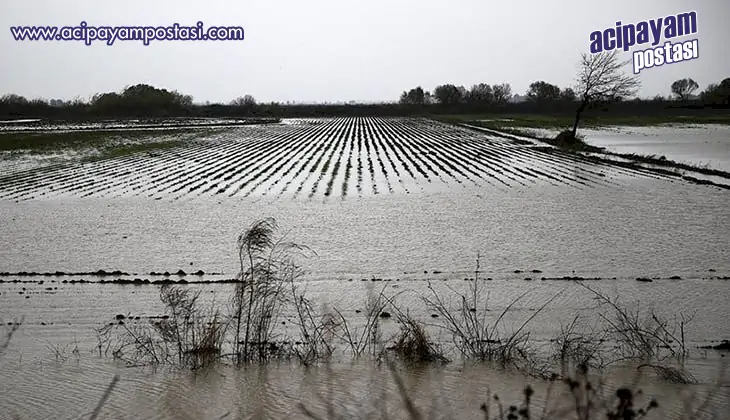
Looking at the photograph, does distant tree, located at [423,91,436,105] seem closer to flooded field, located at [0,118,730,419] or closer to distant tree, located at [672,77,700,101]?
distant tree, located at [672,77,700,101]

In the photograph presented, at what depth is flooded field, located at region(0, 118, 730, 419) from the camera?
6.94 metres

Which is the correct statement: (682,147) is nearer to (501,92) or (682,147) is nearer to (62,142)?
(62,142)

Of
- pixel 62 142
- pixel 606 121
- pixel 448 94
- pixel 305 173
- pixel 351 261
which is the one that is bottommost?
pixel 351 261

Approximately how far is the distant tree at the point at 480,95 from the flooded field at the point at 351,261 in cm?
Result: 11178

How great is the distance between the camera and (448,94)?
144500 mm

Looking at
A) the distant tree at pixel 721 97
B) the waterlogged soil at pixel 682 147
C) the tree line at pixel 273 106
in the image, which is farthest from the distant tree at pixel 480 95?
the waterlogged soil at pixel 682 147

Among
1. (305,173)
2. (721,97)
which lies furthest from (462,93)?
(305,173)

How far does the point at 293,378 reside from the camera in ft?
23.9

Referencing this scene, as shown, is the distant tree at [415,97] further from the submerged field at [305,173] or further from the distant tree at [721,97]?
the submerged field at [305,173]

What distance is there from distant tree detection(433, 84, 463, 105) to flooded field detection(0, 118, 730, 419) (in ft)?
369

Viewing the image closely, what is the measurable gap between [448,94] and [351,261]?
135794mm

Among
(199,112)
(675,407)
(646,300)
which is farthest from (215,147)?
(199,112)

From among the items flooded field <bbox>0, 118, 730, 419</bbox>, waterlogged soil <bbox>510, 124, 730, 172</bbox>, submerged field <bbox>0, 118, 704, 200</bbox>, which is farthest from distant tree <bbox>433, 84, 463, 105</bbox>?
flooded field <bbox>0, 118, 730, 419</bbox>

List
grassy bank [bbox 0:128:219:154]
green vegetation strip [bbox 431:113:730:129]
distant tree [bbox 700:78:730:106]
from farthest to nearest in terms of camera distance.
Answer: distant tree [bbox 700:78:730:106] → green vegetation strip [bbox 431:113:730:129] → grassy bank [bbox 0:128:219:154]
